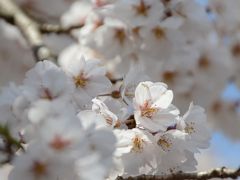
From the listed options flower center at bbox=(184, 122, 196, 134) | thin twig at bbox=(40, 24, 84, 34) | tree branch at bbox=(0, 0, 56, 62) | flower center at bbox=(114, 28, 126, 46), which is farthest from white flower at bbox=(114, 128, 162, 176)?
thin twig at bbox=(40, 24, 84, 34)

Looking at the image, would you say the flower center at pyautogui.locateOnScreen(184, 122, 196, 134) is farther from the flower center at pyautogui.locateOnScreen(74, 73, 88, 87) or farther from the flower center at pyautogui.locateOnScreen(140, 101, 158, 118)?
the flower center at pyautogui.locateOnScreen(74, 73, 88, 87)

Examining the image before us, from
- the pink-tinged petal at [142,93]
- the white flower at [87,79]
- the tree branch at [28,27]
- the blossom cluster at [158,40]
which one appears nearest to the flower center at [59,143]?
the white flower at [87,79]

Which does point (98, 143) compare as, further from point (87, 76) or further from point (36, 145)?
point (87, 76)

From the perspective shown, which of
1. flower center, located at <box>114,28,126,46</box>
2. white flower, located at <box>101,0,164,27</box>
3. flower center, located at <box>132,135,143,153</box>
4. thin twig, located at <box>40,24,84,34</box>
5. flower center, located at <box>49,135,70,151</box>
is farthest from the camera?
thin twig, located at <box>40,24,84,34</box>

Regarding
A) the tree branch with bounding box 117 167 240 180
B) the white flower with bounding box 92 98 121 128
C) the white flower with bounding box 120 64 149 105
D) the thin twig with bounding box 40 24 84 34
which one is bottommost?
the tree branch with bounding box 117 167 240 180

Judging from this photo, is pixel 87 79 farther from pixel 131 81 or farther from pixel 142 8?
pixel 142 8

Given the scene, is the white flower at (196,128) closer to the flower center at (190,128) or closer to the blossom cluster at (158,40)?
the flower center at (190,128)

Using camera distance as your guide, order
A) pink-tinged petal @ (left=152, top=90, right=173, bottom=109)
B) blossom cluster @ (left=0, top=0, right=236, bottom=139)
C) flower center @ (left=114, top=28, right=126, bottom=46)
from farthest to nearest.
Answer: flower center @ (left=114, top=28, right=126, bottom=46)
blossom cluster @ (left=0, top=0, right=236, bottom=139)
pink-tinged petal @ (left=152, top=90, right=173, bottom=109)
